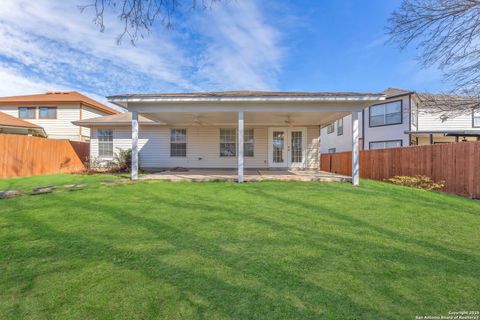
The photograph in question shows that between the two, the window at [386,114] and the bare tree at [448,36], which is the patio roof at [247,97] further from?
the window at [386,114]

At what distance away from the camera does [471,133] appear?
14.0 meters

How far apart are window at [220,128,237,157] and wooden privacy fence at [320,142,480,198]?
673 cm

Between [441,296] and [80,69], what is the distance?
1734 centimetres

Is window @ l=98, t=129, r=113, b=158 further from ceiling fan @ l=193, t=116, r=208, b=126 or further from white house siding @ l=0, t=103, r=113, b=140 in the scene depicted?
white house siding @ l=0, t=103, r=113, b=140

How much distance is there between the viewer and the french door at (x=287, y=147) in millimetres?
12406

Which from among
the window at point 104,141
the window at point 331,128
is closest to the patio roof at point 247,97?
the window at point 104,141

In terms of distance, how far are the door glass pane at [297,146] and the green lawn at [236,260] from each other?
23.0ft

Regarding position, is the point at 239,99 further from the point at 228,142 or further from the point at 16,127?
the point at 16,127

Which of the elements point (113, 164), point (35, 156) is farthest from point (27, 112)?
point (113, 164)

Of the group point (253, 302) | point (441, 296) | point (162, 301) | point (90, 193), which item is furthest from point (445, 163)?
point (90, 193)

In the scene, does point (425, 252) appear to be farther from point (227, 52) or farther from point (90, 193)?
point (227, 52)

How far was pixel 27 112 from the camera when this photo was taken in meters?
19.1

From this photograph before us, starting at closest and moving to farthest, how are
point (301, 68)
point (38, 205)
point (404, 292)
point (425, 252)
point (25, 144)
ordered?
point (404, 292) < point (425, 252) < point (38, 205) < point (25, 144) < point (301, 68)

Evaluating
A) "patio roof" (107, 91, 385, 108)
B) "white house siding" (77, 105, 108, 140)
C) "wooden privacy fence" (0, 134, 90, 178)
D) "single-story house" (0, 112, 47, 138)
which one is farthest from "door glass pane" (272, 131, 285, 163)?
"single-story house" (0, 112, 47, 138)
